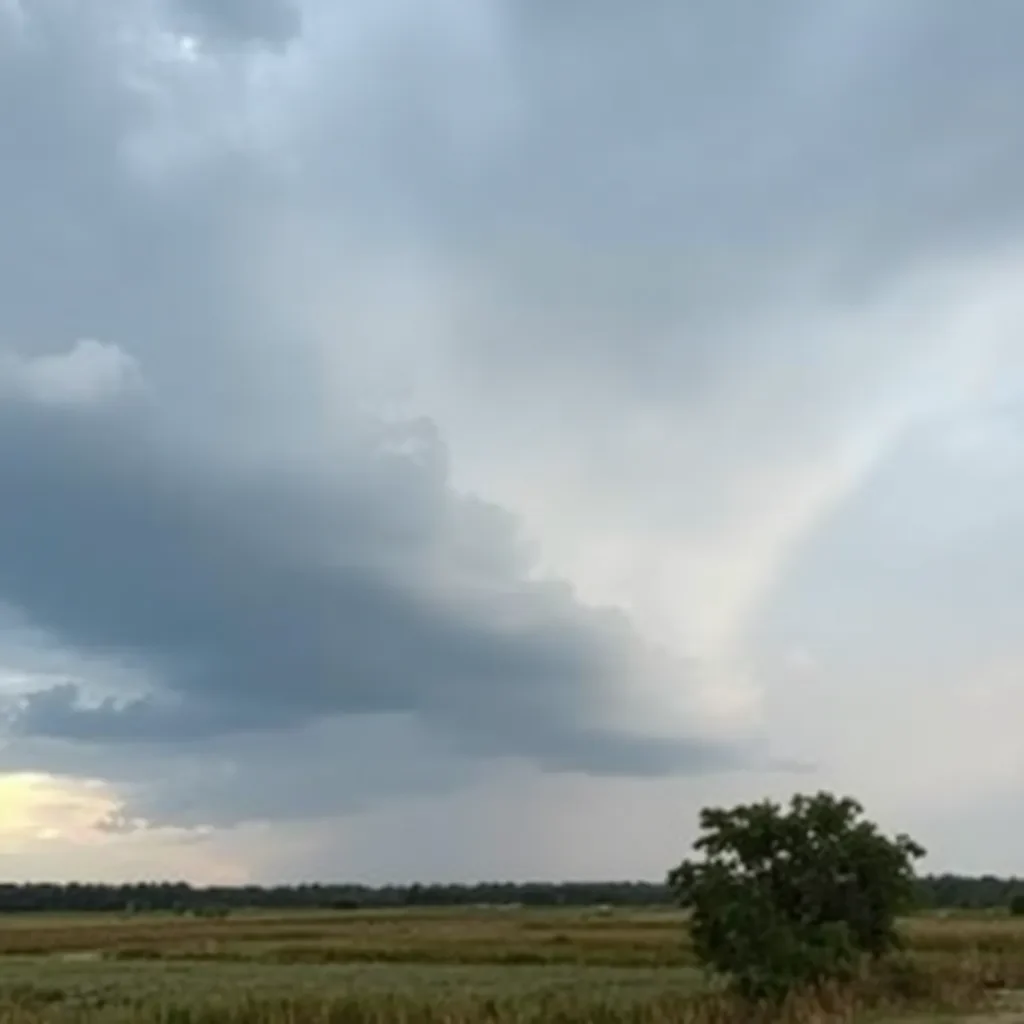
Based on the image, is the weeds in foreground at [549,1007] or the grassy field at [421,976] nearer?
the weeds in foreground at [549,1007]

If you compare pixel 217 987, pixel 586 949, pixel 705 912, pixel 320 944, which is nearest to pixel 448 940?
pixel 320 944

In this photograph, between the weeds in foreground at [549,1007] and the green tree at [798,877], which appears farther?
the green tree at [798,877]

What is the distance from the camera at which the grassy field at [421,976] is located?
29.4 metres

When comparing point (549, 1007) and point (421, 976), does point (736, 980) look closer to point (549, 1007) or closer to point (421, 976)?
point (549, 1007)

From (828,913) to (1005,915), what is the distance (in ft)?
271

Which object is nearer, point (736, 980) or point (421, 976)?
point (736, 980)

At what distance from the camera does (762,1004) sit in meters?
31.0

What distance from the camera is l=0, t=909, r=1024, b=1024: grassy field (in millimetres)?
29359

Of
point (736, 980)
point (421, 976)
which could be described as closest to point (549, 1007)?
point (736, 980)

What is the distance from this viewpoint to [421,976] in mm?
47719

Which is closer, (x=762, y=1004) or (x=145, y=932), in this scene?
(x=762, y=1004)

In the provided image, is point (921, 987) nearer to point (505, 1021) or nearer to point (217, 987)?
point (505, 1021)

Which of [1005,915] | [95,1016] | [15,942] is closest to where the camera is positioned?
[95,1016]

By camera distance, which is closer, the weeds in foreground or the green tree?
the weeds in foreground
